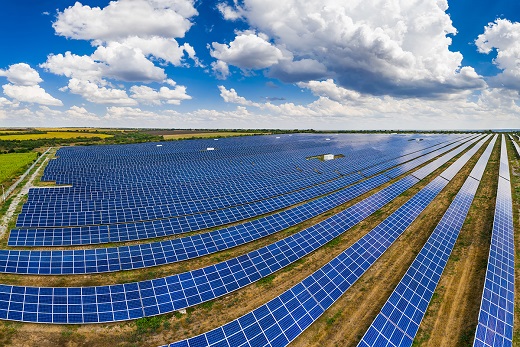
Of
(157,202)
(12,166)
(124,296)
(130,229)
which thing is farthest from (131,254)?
(12,166)

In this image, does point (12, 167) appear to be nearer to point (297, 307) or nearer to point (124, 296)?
point (124, 296)

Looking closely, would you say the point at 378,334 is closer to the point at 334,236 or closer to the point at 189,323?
the point at 189,323

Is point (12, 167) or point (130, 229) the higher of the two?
point (12, 167)

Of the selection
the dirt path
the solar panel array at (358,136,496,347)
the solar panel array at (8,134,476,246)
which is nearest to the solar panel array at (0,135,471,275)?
the solar panel array at (8,134,476,246)

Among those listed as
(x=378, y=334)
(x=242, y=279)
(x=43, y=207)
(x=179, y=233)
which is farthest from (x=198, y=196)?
(x=378, y=334)

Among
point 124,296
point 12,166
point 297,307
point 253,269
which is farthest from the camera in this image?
point 12,166

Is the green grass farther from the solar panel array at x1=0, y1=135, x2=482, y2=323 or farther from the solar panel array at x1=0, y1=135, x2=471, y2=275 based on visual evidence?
the solar panel array at x1=0, y1=135, x2=482, y2=323

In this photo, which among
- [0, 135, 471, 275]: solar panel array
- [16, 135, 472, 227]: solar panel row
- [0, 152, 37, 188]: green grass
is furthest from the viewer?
[0, 152, 37, 188]: green grass
